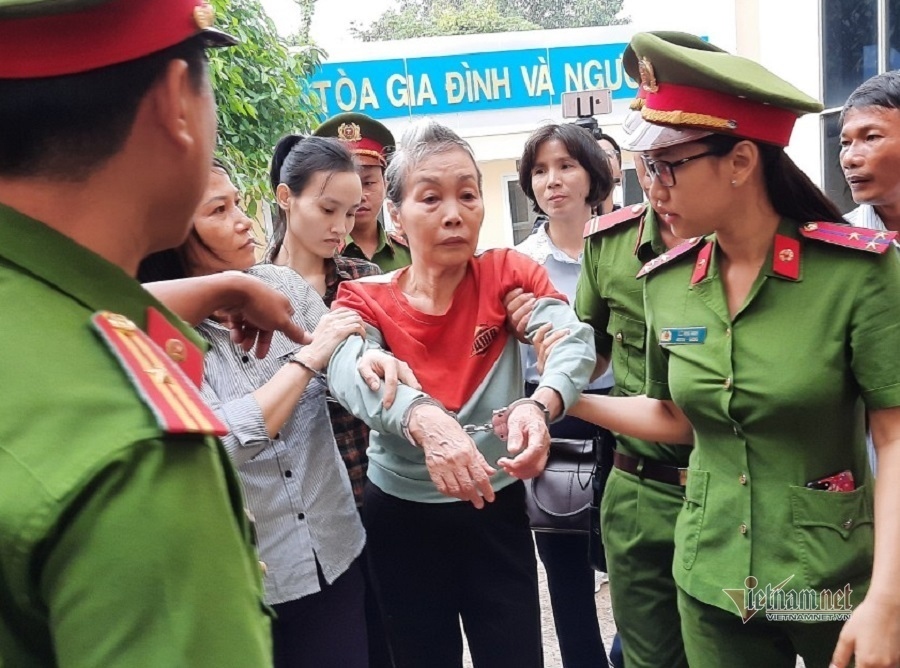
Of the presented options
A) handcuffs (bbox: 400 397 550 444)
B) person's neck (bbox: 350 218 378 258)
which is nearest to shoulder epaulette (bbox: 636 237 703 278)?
handcuffs (bbox: 400 397 550 444)

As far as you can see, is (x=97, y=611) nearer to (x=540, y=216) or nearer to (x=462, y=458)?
(x=462, y=458)

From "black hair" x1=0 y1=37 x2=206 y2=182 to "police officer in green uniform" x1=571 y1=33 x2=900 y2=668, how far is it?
1237 millimetres

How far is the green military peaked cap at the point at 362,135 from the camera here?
374 centimetres

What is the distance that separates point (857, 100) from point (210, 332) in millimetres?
2361

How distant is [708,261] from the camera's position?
1.86m

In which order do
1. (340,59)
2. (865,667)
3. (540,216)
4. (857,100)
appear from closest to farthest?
1. (865,667)
2. (857,100)
3. (540,216)
4. (340,59)

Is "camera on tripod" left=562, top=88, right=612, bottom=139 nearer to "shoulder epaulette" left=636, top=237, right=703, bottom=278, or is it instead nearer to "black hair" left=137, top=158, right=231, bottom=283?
"shoulder epaulette" left=636, top=237, right=703, bottom=278

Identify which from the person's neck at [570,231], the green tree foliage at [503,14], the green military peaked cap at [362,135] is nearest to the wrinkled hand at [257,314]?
the person's neck at [570,231]

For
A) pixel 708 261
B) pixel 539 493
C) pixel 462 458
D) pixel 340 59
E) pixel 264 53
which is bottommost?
pixel 539 493

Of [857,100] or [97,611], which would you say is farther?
[857,100]

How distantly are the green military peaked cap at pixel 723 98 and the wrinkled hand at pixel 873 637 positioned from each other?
3.16 ft

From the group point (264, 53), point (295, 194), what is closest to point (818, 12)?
point (264, 53)

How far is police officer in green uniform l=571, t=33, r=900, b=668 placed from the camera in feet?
5.18

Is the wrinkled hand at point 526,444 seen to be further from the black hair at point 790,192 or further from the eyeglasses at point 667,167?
the black hair at point 790,192
